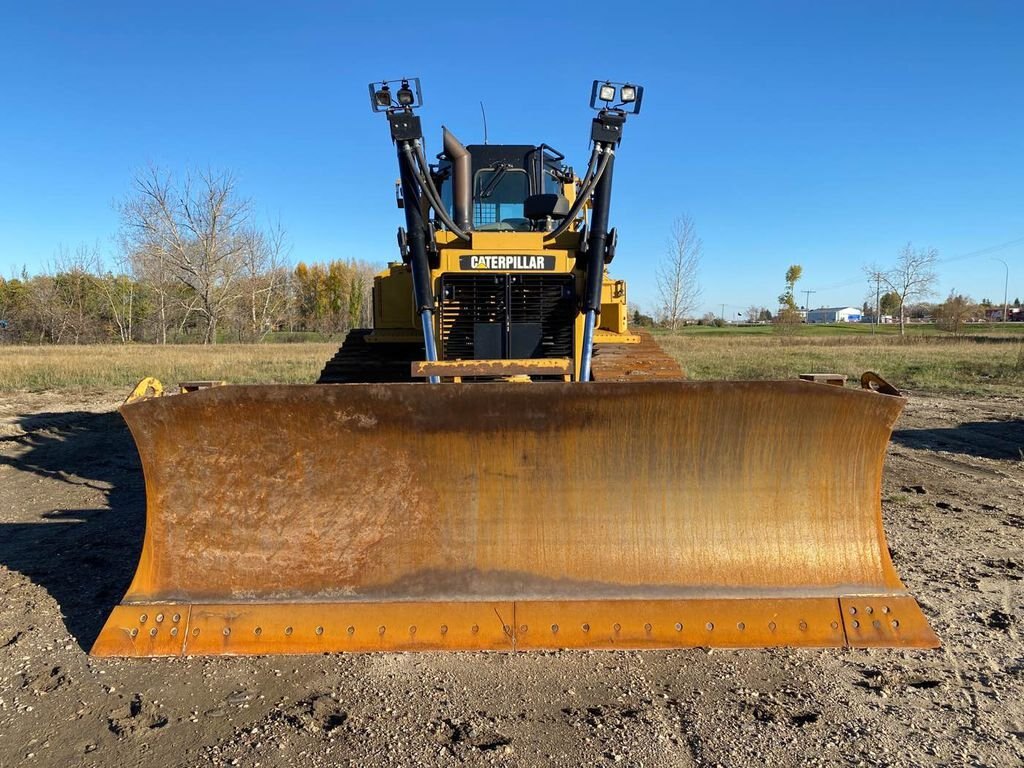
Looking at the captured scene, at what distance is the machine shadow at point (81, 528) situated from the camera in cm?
385

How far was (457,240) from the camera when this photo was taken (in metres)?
5.58

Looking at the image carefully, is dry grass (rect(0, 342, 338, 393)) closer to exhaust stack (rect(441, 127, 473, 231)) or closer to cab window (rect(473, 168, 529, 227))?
cab window (rect(473, 168, 529, 227))

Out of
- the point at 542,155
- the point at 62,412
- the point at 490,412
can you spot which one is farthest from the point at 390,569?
the point at 62,412

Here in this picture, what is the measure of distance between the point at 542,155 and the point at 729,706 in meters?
4.99

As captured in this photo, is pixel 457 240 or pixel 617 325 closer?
pixel 457 240

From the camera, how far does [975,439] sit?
30.1ft

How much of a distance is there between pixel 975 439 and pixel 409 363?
24.7ft

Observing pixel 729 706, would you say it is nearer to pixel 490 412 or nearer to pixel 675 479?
pixel 675 479

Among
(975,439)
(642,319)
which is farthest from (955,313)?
(975,439)

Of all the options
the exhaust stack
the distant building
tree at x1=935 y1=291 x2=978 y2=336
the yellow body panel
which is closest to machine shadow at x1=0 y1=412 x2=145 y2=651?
the yellow body panel

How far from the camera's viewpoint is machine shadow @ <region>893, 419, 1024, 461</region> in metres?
8.32

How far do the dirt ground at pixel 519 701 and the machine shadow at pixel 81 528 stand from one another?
4cm

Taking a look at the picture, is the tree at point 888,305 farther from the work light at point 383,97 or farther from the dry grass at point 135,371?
the work light at point 383,97

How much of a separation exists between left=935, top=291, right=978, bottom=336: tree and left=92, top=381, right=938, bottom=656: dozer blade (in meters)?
52.1
